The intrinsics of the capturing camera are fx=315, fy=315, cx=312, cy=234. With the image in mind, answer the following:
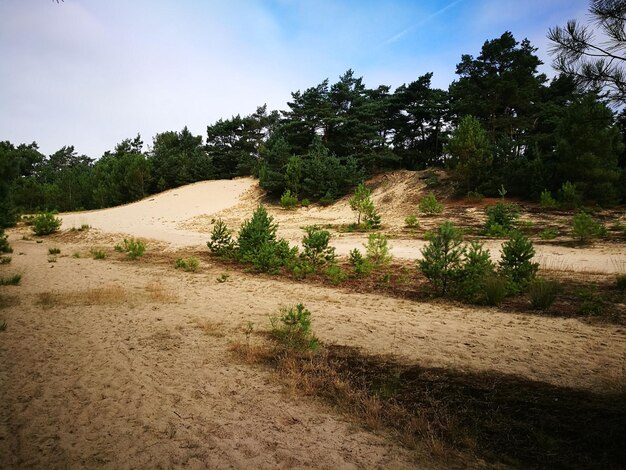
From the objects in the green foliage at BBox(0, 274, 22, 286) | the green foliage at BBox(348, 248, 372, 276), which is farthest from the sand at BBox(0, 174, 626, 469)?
the green foliage at BBox(348, 248, 372, 276)

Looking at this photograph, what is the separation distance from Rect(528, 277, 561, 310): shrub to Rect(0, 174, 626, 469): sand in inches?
22.6

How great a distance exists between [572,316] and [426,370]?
3768 mm

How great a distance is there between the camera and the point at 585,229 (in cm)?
1143

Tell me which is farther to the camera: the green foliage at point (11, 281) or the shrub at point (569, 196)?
the shrub at point (569, 196)

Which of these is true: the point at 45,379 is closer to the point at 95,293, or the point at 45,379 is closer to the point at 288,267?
the point at 95,293

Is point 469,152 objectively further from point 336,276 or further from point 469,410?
point 469,410

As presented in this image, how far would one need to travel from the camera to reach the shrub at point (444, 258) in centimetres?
753

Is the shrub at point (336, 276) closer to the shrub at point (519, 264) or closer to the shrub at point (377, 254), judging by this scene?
the shrub at point (377, 254)

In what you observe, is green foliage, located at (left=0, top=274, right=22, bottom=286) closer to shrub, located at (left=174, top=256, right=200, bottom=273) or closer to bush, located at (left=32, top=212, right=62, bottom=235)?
shrub, located at (left=174, top=256, right=200, bottom=273)

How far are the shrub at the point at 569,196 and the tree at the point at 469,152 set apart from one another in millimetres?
4549

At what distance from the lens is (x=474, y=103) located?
77.4ft

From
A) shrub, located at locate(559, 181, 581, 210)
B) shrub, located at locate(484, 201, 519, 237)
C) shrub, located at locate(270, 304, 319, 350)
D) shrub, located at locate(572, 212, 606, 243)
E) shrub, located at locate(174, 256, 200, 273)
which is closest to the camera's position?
shrub, located at locate(270, 304, 319, 350)

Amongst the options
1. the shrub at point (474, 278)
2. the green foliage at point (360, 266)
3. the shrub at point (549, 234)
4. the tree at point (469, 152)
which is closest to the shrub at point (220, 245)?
the green foliage at point (360, 266)

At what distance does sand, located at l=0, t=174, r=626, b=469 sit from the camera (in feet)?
9.93
